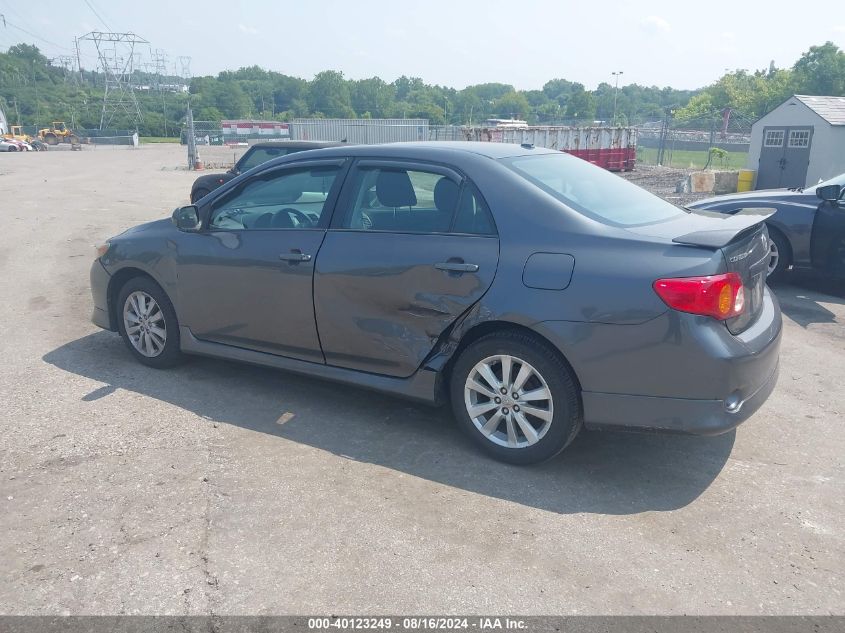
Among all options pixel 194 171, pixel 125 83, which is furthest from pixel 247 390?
pixel 125 83

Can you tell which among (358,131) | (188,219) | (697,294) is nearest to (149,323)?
(188,219)

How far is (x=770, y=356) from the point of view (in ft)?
12.8

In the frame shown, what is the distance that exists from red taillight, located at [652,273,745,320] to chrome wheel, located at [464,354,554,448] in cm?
78

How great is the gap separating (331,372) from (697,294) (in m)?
2.28

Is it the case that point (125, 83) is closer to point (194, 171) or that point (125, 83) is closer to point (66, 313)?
point (194, 171)

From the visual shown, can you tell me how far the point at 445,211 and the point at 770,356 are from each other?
6.45 feet

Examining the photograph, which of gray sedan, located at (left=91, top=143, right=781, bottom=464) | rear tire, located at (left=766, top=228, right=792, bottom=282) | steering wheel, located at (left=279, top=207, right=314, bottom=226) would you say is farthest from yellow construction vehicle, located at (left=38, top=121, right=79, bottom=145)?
steering wheel, located at (left=279, top=207, right=314, bottom=226)

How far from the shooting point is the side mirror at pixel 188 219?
5.18m

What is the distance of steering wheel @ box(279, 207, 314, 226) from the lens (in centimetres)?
479

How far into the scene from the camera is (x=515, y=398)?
3973 mm

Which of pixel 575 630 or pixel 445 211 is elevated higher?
pixel 445 211

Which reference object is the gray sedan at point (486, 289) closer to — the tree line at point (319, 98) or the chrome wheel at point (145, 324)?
the chrome wheel at point (145, 324)

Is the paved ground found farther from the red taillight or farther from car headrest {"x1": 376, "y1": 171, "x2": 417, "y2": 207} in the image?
car headrest {"x1": 376, "y1": 171, "x2": 417, "y2": 207}

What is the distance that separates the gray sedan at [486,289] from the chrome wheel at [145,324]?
0.07 metres
